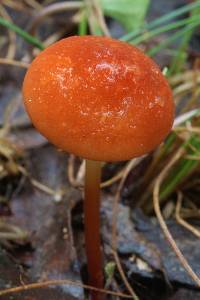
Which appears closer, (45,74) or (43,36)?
(45,74)

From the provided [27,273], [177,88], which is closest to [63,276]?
[27,273]

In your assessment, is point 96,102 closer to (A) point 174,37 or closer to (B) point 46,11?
(A) point 174,37

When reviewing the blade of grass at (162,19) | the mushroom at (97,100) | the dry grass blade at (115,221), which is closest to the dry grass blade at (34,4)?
the blade of grass at (162,19)

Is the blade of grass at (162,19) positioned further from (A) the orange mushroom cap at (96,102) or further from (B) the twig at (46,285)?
(B) the twig at (46,285)

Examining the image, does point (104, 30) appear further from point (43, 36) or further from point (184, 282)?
point (184, 282)

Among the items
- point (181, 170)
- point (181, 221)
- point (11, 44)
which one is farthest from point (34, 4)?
point (181, 221)

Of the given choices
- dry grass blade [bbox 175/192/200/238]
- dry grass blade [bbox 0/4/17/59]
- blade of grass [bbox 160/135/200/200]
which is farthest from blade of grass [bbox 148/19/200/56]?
dry grass blade [bbox 0/4/17/59]

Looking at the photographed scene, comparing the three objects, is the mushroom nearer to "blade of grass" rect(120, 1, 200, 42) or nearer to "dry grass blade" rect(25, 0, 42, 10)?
"blade of grass" rect(120, 1, 200, 42)
